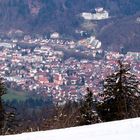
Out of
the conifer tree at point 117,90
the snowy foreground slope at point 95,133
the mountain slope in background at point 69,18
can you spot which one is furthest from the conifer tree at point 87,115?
the mountain slope in background at point 69,18

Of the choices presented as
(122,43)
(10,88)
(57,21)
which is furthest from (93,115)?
(57,21)

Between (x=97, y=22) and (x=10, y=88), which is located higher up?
(x=97, y=22)

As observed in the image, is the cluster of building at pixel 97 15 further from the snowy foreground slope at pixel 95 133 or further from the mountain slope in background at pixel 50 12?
the snowy foreground slope at pixel 95 133

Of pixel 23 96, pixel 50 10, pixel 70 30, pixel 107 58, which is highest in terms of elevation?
pixel 50 10

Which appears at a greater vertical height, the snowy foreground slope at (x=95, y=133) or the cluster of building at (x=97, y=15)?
the cluster of building at (x=97, y=15)

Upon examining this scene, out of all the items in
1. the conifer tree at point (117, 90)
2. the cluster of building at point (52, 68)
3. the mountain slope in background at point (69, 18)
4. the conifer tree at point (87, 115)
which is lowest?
the conifer tree at point (87, 115)

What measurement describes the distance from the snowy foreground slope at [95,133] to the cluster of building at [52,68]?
44063 millimetres

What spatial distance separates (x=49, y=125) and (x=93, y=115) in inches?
68.4

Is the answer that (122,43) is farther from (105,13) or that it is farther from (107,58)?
(105,13)

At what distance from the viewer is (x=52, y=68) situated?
6512cm

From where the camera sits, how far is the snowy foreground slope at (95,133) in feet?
7.92

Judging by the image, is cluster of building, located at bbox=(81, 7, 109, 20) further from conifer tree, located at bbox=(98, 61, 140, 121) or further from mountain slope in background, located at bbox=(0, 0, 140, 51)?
conifer tree, located at bbox=(98, 61, 140, 121)

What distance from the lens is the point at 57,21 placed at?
99.9 meters

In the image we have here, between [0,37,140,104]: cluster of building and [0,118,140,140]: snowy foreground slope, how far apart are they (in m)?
44.1
